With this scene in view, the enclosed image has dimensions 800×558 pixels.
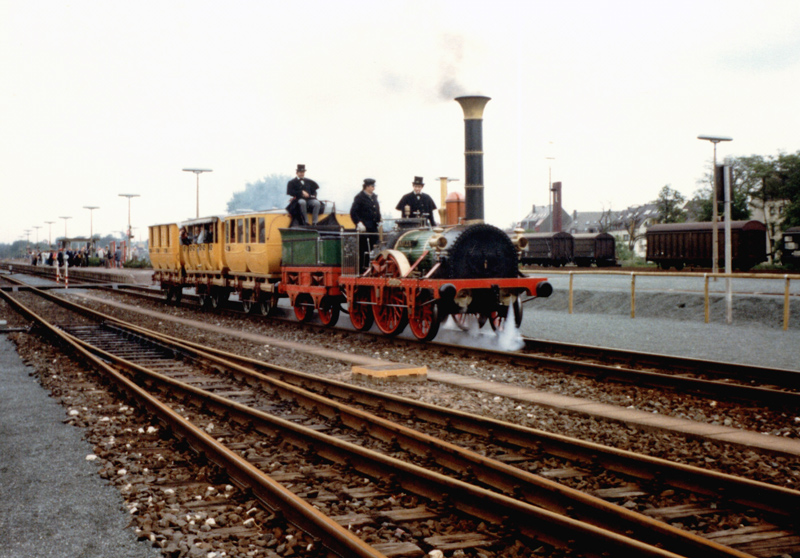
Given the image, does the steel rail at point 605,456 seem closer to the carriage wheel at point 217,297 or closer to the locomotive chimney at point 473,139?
the locomotive chimney at point 473,139

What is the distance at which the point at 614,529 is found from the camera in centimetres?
391

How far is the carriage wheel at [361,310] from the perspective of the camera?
13984 millimetres

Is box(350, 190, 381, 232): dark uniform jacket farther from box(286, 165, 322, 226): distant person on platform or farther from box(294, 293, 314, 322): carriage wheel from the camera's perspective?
box(294, 293, 314, 322): carriage wheel

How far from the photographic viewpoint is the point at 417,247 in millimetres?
12656

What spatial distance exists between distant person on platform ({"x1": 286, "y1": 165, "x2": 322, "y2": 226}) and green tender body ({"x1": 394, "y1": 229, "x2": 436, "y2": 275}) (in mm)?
3696

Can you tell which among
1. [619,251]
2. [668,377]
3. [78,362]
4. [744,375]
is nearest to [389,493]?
[668,377]

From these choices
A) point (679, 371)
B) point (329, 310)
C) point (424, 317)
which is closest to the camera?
point (679, 371)

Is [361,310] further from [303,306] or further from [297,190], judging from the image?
[297,190]

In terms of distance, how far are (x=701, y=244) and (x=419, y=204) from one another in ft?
95.4

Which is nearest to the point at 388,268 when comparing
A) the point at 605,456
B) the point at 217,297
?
the point at 605,456

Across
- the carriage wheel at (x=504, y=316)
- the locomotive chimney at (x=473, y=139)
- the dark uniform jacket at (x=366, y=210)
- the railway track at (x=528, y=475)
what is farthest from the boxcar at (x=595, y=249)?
the railway track at (x=528, y=475)

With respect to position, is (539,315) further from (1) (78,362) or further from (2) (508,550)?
(2) (508,550)

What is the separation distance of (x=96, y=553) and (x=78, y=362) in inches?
303

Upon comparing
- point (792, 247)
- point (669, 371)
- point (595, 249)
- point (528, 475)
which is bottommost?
point (669, 371)
